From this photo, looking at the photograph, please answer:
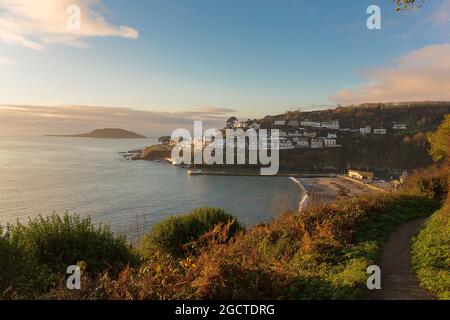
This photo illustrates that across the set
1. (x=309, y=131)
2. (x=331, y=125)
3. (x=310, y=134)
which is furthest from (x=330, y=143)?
(x=331, y=125)

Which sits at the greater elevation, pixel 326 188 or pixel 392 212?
pixel 392 212

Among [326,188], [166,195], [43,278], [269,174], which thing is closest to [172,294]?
[43,278]

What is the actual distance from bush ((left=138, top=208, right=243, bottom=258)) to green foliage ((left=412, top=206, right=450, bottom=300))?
301 inches

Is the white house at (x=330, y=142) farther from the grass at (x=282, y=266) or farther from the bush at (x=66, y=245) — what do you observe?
the bush at (x=66, y=245)

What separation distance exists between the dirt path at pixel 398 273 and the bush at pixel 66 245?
655cm

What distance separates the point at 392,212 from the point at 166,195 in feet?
140

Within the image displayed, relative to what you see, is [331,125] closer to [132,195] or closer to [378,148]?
[378,148]

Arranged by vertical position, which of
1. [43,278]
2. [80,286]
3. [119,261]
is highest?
[80,286]

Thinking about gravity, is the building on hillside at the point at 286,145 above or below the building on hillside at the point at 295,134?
below

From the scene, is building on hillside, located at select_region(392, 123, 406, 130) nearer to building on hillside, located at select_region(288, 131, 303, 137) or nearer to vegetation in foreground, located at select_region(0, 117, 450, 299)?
building on hillside, located at select_region(288, 131, 303, 137)

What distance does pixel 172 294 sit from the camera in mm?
5961

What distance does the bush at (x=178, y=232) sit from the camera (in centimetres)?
1593

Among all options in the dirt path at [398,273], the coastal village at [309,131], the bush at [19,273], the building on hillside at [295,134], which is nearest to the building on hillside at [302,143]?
the coastal village at [309,131]
